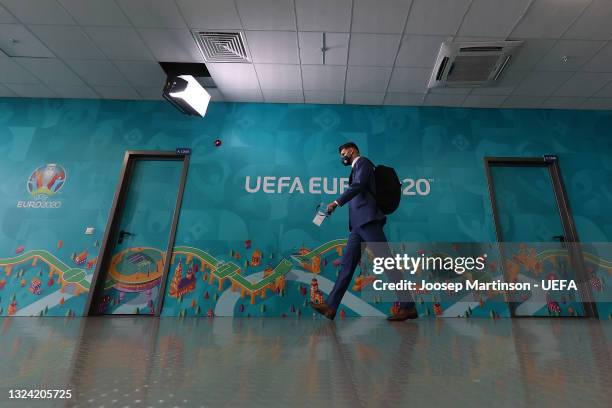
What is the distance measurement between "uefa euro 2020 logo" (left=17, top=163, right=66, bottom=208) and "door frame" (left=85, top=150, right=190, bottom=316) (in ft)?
2.47

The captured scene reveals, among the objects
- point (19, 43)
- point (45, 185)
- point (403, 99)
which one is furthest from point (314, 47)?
point (45, 185)

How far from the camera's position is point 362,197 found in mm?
2553

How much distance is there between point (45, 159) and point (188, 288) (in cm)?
273

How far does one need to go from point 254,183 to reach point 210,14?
186 centimetres

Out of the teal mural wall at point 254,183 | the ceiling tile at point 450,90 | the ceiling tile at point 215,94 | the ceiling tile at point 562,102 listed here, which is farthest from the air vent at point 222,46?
the ceiling tile at point 562,102

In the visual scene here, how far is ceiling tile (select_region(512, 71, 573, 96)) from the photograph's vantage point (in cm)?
339

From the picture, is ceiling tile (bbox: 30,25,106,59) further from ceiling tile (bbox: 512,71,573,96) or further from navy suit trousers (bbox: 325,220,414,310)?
ceiling tile (bbox: 512,71,573,96)

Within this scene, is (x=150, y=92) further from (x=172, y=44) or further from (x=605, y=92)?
(x=605, y=92)

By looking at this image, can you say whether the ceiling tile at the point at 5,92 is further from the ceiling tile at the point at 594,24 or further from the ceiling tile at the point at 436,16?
the ceiling tile at the point at 594,24

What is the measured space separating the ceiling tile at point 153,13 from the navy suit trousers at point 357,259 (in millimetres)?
2638

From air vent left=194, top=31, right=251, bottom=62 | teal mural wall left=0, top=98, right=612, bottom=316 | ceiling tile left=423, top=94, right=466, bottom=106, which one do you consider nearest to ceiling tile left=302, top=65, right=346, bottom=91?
teal mural wall left=0, top=98, right=612, bottom=316

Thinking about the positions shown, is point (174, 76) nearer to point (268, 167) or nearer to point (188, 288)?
point (268, 167)

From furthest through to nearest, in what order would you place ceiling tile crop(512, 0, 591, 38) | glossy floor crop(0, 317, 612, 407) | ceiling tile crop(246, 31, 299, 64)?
ceiling tile crop(246, 31, 299, 64), ceiling tile crop(512, 0, 591, 38), glossy floor crop(0, 317, 612, 407)

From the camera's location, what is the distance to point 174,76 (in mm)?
3383
